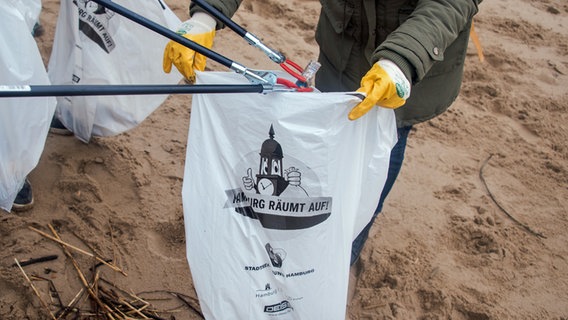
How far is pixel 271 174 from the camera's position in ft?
5.10

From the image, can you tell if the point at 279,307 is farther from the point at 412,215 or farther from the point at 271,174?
the point at 412,215

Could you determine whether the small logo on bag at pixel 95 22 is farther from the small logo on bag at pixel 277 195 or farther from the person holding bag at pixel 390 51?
the small logo on bag at pixel 277 195

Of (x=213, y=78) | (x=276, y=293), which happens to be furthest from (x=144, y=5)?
(x=276, y=293)

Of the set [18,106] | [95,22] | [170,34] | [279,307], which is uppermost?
[95,22]

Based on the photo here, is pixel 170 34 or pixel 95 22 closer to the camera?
pixel 170 34

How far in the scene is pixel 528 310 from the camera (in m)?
2.21

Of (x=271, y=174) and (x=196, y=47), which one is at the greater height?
(x=196, y=47)

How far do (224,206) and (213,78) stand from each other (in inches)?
12.8

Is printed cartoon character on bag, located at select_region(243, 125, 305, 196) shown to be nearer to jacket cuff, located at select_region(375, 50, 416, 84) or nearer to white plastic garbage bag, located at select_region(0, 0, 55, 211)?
jacket cuff, located at select_region(375, 50, 416, 84)

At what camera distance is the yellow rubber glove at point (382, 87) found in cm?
144

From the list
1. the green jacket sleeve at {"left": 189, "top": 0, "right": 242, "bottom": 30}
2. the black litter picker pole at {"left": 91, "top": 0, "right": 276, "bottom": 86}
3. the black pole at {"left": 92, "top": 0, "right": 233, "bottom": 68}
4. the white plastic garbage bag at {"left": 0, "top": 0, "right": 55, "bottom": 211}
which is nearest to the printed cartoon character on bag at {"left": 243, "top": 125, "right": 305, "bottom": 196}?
the black litter picker pole at {"left": 91, "top": 0, "right": 276, "bottom": 86}

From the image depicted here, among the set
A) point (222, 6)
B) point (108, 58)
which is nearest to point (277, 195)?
point (222, 6)

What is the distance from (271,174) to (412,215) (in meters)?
1.18

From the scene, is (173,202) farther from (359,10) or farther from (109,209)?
(359,10)
